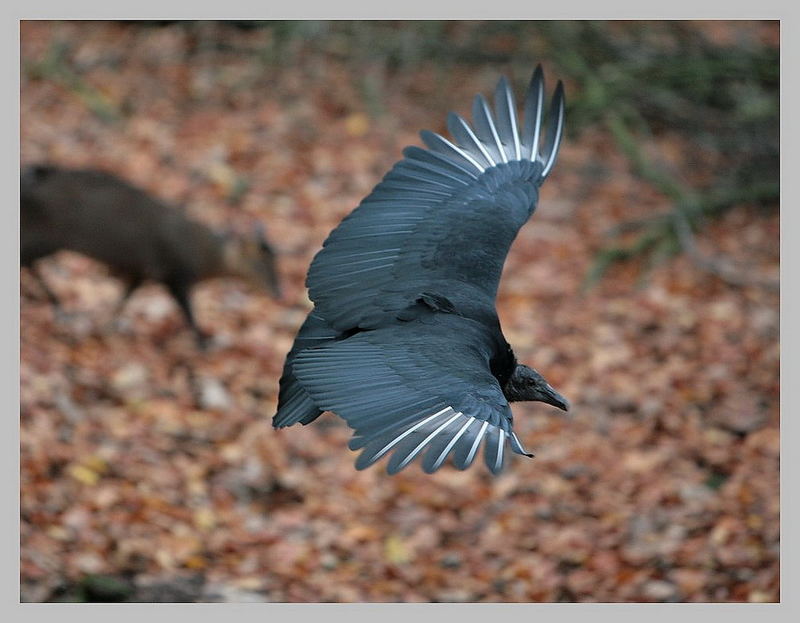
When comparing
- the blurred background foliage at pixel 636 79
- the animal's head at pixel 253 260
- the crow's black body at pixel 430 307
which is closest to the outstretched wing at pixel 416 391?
the crow's black body at pixel 430 307

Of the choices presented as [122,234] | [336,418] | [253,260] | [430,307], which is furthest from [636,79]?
[430,307]

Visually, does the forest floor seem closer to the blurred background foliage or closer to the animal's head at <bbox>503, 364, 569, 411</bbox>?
the blurred background foliage

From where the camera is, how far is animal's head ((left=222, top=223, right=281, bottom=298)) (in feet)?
26.7

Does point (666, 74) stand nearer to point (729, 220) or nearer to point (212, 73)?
point (729, 220)

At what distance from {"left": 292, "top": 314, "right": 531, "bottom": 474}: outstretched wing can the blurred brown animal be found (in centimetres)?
388

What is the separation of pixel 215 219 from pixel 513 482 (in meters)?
3.84

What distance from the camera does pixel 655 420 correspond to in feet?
25.3

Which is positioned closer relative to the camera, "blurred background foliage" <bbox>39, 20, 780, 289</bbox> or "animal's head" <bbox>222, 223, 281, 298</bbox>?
"animal's head" <bbox>222, 223, 281, 298</bbox>

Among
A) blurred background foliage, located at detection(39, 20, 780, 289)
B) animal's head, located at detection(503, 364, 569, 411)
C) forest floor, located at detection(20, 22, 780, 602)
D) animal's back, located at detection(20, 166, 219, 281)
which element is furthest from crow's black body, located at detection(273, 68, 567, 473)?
blurred background foliage, located at detection(39, 20, 780, 289)

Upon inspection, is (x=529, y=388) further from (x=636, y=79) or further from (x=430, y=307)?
(x=636, y=79)

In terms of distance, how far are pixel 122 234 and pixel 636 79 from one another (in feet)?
17.2

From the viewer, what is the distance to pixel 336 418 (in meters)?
7.44

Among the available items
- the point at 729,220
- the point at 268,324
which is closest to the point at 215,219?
the point at 268,324

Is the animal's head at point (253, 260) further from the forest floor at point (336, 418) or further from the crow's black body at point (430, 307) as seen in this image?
the crow's black body at point (430, 307)
